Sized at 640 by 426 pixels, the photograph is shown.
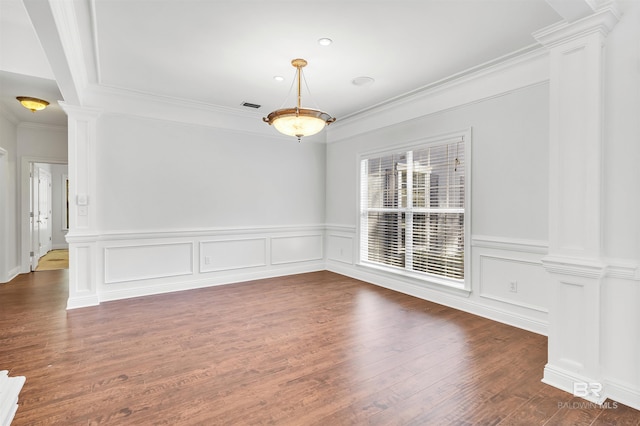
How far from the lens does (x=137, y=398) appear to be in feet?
7.07

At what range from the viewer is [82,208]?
4.06m

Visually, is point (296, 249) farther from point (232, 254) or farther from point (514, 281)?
point (514, 281)

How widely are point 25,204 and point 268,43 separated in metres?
5.75

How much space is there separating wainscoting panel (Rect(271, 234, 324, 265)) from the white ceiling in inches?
101

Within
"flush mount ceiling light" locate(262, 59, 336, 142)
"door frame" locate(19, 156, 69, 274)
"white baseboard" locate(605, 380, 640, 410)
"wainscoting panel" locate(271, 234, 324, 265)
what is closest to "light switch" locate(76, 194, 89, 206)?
"door frame" locate(19, 156, 69, 274)

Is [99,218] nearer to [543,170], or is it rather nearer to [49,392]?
[49,392]

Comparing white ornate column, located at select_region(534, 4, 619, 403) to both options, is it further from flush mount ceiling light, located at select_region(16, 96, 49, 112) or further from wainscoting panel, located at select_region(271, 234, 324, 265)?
flush mount ceiling light, located at select_region(16, 96, 49, 112)

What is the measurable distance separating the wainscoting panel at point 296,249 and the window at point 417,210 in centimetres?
107

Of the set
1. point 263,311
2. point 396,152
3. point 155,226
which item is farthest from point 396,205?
point 155,226

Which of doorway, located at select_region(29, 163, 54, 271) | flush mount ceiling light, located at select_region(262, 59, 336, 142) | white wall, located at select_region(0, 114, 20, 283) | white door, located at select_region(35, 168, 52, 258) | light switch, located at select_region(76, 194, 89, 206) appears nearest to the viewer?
flush mount ceiling light, located at select_region(262, 59, 336, 142)

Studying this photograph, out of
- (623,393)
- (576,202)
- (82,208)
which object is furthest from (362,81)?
(82,208)

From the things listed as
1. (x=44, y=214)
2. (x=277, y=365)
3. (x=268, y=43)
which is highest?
(x=268, y=43)

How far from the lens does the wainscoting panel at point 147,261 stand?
441 cm

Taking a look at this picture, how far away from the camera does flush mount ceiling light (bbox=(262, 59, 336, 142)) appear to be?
3.21 metres
